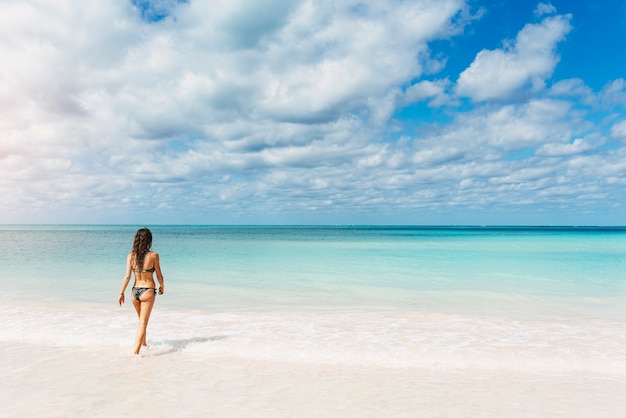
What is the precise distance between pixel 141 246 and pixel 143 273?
1.63ft

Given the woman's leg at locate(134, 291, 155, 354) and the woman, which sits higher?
the woman

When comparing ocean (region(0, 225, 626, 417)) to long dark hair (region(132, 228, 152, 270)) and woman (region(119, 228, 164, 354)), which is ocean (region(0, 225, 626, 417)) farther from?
long dark hair (region(132, 228, 152, 270))

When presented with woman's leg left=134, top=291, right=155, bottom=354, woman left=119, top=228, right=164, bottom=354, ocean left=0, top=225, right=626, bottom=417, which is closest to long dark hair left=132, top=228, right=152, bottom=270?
woman left=119, top=228, right=164, bottom=354

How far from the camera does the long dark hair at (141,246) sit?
683 cm

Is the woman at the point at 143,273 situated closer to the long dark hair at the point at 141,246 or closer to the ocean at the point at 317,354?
the long dark hair at the point at 141,246

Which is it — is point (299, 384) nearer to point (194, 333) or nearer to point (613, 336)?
point (194, 333)

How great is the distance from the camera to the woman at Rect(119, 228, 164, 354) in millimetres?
6882

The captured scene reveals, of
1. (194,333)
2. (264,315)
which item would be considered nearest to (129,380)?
(194,333)

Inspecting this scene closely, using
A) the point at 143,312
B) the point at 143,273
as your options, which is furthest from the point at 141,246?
the point at 143,312

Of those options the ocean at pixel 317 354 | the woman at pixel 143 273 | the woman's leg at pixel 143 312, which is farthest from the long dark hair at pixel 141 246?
the ocean at pixel 317 354

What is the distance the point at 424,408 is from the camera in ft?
16.7

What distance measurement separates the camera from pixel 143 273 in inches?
276

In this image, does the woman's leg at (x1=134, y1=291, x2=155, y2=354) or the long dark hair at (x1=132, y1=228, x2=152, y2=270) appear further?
the woman's leg at (x1=134, y1=291, x2=155, y2=354)

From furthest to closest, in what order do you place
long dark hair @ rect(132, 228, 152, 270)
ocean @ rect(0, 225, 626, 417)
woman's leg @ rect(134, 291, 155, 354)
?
woman's leg @ rect(134, 291, 155, 354) < long dark hair @ rect(132, 228, 152, 270) < ocean @ rect(0, 225, 626, 417)
